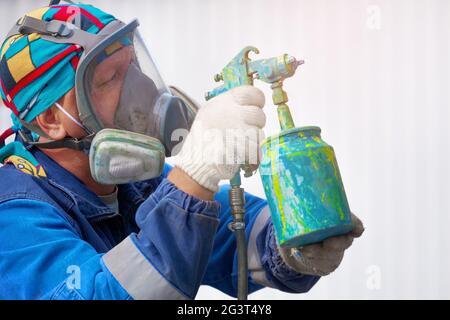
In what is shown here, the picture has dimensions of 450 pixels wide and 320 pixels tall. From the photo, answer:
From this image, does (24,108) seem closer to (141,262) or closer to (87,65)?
→ (87,65)

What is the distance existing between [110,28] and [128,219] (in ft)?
1.73

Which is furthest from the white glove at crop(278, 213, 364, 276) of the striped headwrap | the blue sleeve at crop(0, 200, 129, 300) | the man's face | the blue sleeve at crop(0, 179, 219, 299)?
the striped headwrap

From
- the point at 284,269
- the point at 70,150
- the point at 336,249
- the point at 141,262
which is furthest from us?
the point at 70,150

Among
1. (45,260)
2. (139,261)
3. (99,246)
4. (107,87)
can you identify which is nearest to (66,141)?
(107,87)

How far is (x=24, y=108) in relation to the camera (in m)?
1.60

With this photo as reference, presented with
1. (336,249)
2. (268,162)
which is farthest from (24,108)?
(336,249)

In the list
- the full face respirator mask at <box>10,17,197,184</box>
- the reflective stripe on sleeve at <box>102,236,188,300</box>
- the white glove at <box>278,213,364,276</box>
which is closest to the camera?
the reflective stripe on sleeve at <box>102,236,188,300</box>

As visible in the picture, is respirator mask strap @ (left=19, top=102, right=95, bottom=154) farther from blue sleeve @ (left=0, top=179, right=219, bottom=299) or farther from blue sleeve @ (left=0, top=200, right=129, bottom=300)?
blue sleeve @ (left=0, top=179, right=219, bottom=299)

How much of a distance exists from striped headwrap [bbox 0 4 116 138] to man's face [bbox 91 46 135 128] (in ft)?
0.20

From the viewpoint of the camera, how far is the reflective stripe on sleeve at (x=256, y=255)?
158 centimetres

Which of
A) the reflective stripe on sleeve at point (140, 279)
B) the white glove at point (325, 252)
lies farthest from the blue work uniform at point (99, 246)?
the white glove at point (325, 252)

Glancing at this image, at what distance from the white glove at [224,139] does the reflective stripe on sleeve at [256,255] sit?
Answer: 0.39 meters

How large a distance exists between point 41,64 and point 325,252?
0.83 metres

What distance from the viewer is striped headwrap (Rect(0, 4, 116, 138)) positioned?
1.53m
